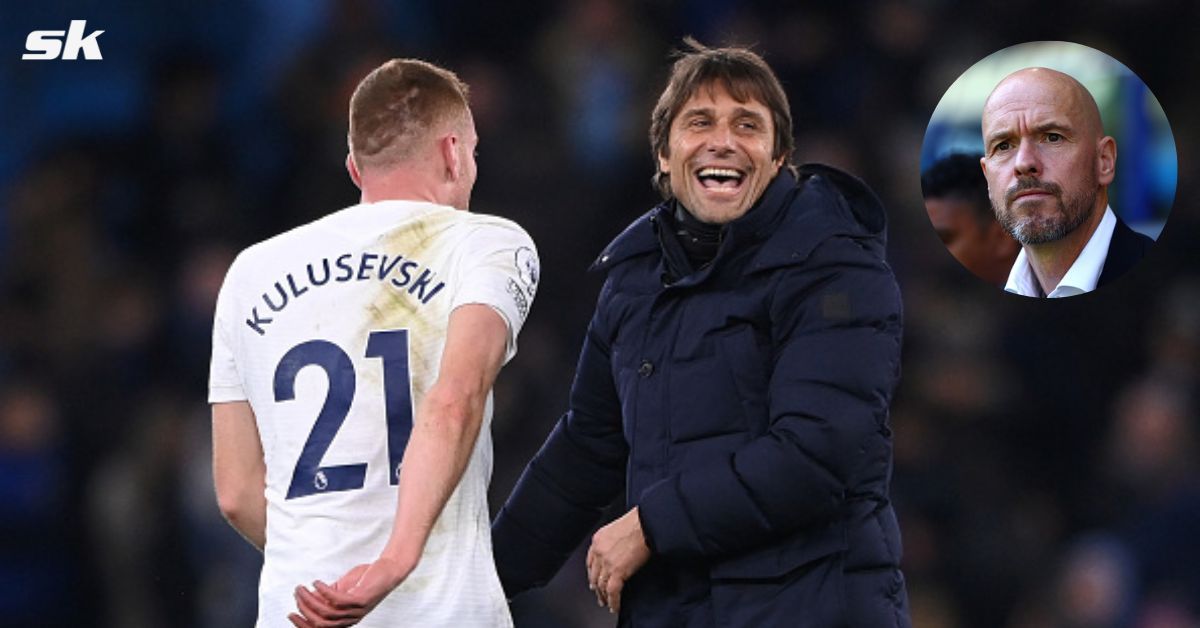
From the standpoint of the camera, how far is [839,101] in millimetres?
6559

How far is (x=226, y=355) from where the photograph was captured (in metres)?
2.64

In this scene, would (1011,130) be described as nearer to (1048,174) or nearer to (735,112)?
(1048,174)

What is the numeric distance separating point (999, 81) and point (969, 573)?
1.72 metres

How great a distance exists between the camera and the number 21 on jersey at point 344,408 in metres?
2.50

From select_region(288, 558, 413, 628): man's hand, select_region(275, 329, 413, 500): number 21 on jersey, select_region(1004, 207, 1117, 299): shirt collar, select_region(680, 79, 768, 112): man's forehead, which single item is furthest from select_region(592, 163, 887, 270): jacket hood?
select_region(1004, 207, 1117, 299): shirt collar

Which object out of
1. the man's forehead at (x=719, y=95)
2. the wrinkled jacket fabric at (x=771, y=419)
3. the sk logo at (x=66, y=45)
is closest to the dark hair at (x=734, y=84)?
the man's forehead at (x=719, y=95)

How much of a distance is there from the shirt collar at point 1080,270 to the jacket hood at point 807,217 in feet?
7.48

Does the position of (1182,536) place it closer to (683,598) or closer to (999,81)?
(999,81)

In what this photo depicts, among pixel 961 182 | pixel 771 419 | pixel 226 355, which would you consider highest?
pixel 961 182

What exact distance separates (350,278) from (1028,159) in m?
2.85

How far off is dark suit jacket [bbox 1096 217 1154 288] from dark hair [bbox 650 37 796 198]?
2543 millimetres

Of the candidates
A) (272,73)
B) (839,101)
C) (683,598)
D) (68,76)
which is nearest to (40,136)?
(68,76)

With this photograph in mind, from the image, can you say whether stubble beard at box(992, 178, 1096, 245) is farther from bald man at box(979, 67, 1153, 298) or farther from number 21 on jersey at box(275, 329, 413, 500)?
number 21 on jersey at box(275, 329, 413, 500)

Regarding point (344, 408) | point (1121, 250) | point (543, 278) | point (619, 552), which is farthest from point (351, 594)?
point (543, 278)
